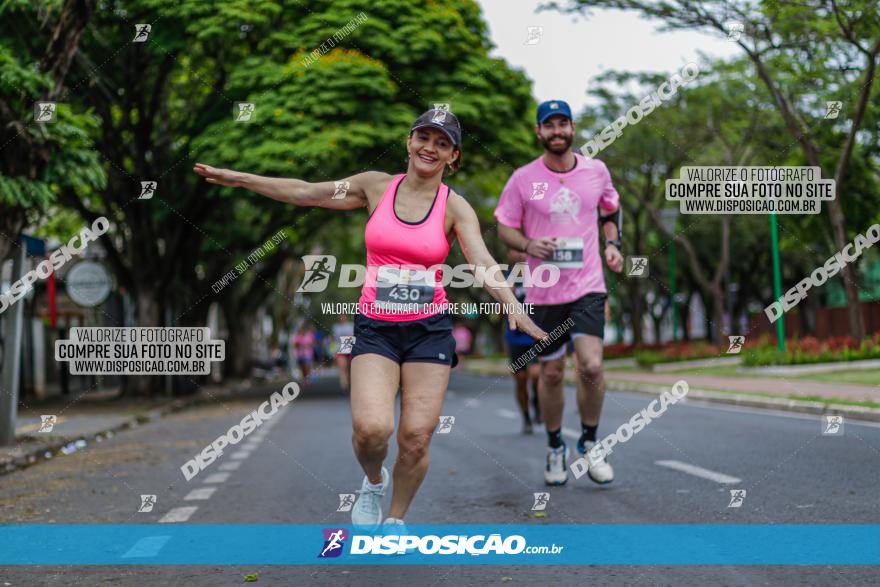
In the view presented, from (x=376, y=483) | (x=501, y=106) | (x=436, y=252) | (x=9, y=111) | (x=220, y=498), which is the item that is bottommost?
(x=220, y=498)

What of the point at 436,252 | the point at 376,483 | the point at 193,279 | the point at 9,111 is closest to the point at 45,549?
the point at 376,483

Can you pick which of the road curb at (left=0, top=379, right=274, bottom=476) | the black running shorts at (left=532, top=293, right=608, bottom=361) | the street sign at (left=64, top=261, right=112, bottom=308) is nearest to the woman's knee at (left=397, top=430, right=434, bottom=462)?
the black running shorts at (left=532, top=293, right=608, bottom=361)

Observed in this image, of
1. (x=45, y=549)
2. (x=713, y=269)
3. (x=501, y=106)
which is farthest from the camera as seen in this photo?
(x=713, y=269)

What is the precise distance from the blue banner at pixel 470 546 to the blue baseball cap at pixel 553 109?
2493 mm

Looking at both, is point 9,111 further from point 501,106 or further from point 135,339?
point 501,106

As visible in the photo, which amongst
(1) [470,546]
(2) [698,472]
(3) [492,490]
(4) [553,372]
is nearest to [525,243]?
(4) [553,372]

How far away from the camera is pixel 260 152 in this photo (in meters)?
20.3

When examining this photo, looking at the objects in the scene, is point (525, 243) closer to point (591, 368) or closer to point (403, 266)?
point (591, 368)

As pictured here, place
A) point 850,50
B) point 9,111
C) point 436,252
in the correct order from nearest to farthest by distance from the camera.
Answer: point 436,252
point 9,111
point 850,50

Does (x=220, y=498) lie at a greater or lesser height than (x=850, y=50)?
lesser

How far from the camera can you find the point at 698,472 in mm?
8008

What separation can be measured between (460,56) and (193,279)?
11324 mm

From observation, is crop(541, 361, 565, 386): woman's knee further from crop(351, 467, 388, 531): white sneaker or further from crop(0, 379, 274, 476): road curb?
crop(0, 379, 274, 476): road curb

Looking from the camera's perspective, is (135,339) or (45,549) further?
(135,339)
